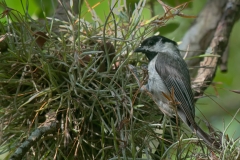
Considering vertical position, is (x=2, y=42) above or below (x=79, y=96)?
above

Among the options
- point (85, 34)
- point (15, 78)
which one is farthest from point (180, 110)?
point (15, 78)

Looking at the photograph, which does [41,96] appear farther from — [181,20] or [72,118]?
[181,20]

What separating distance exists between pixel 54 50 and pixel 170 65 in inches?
26.9

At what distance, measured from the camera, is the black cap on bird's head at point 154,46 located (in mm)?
2357

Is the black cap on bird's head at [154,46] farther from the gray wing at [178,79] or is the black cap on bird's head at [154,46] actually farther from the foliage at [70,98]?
the foliage at [70,98]

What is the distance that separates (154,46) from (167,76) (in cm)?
16

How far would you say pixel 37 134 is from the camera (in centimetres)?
183

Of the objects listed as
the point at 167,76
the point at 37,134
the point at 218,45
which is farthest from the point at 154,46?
the point at 37,134

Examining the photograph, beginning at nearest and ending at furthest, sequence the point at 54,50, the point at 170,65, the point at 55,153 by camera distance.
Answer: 1. the point at 55,153
2. the point at 54,50
3. the point at 170,65

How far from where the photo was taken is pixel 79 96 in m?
2.01

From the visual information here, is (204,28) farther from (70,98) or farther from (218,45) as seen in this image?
(70,98)

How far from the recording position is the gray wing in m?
2.32

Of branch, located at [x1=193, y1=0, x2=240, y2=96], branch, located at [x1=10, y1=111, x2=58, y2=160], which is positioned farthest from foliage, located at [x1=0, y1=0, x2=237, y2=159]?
branch, located at [x1=193, y1=0, x2=240, y2=96]

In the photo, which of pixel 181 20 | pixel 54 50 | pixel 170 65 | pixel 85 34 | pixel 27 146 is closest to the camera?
pixel 27 146
